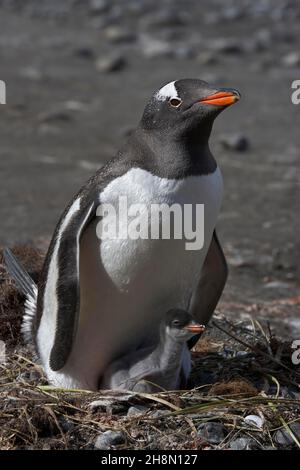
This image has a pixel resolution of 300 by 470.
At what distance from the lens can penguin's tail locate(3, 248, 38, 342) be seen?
492 cm

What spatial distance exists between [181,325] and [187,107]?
872mm

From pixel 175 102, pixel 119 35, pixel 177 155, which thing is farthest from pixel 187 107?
pixel 119 35

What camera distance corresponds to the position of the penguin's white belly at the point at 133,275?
4.20m

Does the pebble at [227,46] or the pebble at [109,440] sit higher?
the pebble at [109,440]

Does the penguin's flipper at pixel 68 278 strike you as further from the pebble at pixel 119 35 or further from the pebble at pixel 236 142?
the pebble at pixel 119 35

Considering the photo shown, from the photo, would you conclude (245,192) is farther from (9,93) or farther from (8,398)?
(8,398)

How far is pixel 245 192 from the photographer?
1024 centimetres

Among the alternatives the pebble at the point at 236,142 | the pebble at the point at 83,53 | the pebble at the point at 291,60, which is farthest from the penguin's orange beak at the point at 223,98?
the pebble at the point at 83,53

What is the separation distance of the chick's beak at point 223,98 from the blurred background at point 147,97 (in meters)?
2.42

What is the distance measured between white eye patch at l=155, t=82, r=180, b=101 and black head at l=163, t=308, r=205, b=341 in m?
0.87

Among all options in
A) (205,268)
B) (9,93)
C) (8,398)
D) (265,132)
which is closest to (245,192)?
(265,132)

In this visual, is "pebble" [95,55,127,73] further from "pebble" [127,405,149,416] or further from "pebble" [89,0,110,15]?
"pebble" [127,405,149,416]

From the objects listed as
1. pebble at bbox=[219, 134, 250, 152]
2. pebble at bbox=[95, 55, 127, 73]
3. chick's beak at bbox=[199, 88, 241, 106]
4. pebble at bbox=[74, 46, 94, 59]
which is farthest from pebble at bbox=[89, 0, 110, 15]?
chick's beak at bbox=[199, 88, 241, 106]
